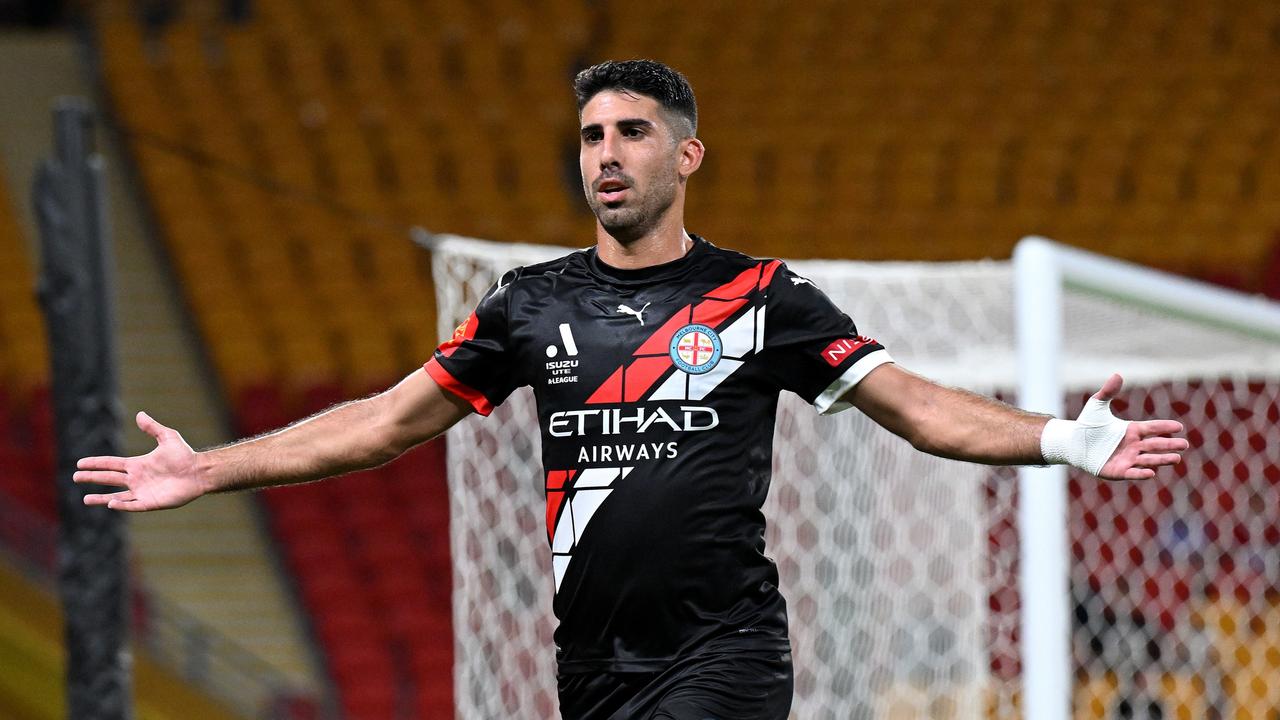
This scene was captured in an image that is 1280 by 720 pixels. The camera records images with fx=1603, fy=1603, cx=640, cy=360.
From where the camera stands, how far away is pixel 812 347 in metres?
3.05

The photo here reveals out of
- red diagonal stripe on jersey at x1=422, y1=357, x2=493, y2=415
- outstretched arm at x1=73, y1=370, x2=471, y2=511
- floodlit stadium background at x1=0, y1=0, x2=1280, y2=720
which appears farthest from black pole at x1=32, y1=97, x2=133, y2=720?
floodlit stadium background at x1=0, y1=0, x2=1280, y2=720

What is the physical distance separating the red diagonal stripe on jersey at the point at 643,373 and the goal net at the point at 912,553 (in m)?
1.81

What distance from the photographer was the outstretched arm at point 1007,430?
279 cm

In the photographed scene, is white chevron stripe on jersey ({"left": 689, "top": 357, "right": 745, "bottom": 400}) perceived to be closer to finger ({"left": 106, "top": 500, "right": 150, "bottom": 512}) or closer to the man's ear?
the man's ear

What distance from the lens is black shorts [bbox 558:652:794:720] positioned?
2.87 m

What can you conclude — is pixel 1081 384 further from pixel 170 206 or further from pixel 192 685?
pixel 170 206

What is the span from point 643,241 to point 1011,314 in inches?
134

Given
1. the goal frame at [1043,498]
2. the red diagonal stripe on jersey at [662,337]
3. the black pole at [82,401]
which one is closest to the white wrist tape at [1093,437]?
the red diagonal stripe on jersey at [662,337]

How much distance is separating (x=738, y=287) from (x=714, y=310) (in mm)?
76

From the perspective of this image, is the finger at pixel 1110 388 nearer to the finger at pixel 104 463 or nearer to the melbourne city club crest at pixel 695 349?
the melbourne city club crest at pixel 695 349

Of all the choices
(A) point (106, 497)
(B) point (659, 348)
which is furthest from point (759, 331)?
(A) point (106, 497)

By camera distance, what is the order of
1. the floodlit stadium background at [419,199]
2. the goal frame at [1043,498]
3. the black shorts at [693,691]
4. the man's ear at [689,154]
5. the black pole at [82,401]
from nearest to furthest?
1. the black shorts at [693,691]
2. the man's ear at [689,154]
3. the goal frame at [1043,498]
4. the black pole at [82,401]
5. the floodlit stadium background at [419,199]

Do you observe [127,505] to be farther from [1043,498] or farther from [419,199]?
[419,199]

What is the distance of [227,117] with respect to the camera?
11492 millimetres
